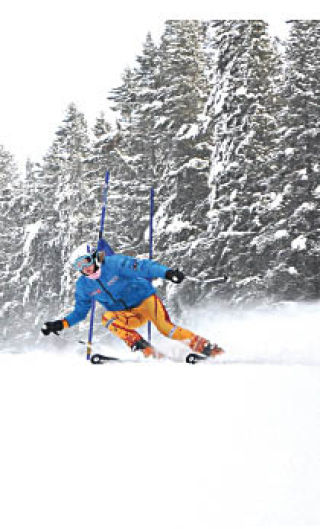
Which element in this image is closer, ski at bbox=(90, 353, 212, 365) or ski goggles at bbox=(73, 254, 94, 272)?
ski at bbox=(90, 353, 212, 365)

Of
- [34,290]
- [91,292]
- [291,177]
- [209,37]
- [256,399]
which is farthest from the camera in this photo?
[34,290]

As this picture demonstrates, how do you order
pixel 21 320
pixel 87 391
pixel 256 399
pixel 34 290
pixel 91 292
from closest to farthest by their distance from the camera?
pixel 256 399
pixel 87 391
pixel 91 292
pixel 34 290
pixel 21 320

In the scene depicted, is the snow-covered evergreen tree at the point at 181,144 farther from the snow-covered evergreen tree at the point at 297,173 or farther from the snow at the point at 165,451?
the snow at the point at 165,451

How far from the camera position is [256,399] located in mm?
3445

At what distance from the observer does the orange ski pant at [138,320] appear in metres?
6.32

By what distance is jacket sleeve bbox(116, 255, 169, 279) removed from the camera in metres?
5.82

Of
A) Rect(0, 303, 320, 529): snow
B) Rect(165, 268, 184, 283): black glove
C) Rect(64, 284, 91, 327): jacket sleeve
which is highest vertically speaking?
Rect(165, 268, 184, 283): black glove

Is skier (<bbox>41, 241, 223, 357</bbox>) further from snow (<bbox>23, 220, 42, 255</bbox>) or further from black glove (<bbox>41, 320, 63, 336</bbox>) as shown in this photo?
snow (<bbox>23, 220, 42, 255</bbox>)

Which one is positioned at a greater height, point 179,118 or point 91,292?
point 179,118

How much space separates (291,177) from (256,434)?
40.7 ft

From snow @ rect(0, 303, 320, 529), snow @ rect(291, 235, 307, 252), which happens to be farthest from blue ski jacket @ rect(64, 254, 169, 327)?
snow @ rect(291, 235, 307, 252)

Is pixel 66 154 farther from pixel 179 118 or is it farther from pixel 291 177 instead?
pixel 291 177

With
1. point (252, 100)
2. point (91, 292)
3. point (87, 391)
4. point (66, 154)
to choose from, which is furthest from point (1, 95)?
point (87, 391)

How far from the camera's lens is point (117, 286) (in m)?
6.32
